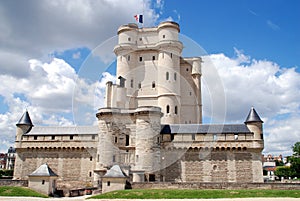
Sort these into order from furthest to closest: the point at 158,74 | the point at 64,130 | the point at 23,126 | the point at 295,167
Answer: the point at 295,167 < the point at 158,74 < the point at 23,126 < the point at 64,130

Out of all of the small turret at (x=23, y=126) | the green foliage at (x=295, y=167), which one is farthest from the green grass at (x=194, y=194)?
the green foliage at (x=295, y=167)

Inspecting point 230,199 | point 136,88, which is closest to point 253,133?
point 230,199

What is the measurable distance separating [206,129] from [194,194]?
11230 millimetres

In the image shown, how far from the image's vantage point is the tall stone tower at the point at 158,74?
38844 mm

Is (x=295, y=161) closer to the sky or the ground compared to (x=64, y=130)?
closer to the ground

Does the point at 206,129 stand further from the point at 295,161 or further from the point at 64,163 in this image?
the point at 295,161

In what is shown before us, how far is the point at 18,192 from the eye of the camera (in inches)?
963

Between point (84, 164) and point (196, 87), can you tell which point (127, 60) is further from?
point (84, 164)

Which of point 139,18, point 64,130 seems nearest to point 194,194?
point 64,130

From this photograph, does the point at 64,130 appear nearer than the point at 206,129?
No

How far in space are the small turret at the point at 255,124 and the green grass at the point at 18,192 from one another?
21321 millimetres

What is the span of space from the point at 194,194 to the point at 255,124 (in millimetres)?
12889

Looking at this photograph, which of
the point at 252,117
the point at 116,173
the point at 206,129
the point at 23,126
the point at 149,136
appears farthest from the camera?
the point at 23,126

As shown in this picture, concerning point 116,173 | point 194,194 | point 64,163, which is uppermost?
point 64,163
